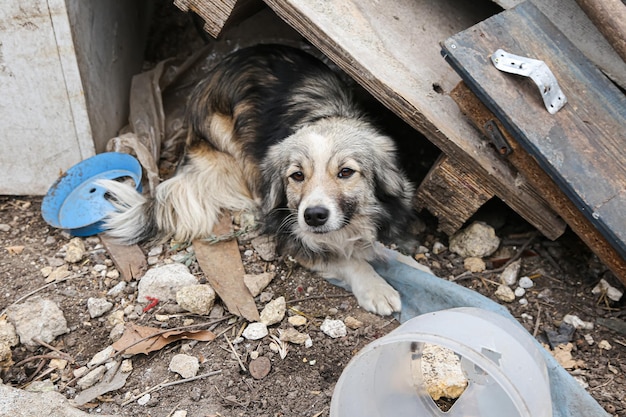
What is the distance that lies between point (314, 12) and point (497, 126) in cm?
98

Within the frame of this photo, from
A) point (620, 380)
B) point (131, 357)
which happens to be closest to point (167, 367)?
point (131, 357)

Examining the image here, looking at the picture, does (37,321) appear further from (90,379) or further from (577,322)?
(577,322)

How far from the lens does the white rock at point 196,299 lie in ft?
9.74

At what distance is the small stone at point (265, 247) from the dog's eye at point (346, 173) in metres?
0.64

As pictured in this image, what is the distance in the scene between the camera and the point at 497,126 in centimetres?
275

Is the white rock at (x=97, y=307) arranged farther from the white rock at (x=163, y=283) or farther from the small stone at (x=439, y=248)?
the small stone at (x=439, y=248)

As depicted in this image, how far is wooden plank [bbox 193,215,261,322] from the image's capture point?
3.03 metres

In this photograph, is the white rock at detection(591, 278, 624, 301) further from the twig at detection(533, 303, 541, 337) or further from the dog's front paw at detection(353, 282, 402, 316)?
the dog's front paw at detection(353, 282, 402, 316)

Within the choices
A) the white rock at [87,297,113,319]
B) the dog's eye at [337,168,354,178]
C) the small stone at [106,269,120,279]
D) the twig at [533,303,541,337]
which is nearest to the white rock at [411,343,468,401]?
the twig at [533,303,541,337]

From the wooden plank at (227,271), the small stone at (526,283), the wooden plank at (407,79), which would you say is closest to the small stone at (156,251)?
the wooden plank at (227,271)

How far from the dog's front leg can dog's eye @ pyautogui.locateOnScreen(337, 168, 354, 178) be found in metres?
0.49

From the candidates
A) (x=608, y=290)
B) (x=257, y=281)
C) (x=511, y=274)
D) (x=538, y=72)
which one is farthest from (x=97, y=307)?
(x=608, y=290)

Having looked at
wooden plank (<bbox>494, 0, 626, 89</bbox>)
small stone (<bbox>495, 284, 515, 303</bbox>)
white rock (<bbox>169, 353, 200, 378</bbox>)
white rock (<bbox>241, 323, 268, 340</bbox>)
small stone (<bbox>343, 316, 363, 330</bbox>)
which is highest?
wooden plank (<bbox>494, 0, 626, 89</bbox>)

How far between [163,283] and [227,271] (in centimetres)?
32
